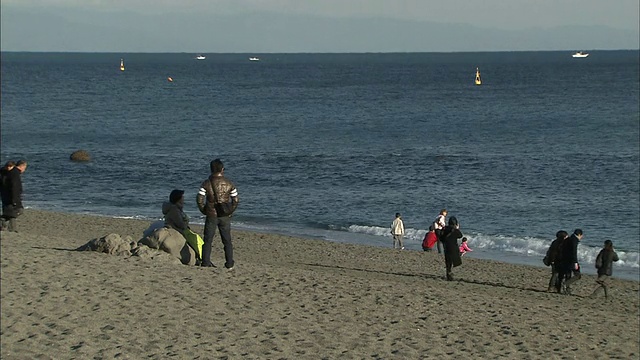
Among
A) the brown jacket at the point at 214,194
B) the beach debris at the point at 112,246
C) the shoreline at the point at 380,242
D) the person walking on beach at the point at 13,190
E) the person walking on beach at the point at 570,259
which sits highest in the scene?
the brown jacket at the point at 214,194

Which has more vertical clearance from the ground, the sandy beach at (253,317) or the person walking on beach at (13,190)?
the person walking on beach at (13,190)

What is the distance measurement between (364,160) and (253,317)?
3781 cm

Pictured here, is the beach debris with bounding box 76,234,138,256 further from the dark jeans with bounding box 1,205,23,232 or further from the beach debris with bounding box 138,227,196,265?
the dark jeans with bounding box 1,205,23,232

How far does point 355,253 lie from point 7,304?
13605 mm

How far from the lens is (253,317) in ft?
40.4

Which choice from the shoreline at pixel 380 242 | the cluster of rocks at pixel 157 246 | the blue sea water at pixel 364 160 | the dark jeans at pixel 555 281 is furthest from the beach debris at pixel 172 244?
the blue sea water at pixel 364 160

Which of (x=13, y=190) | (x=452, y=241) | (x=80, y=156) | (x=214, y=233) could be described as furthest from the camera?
(x=80, y=156)

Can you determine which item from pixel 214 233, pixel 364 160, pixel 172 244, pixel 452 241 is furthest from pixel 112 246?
pixel 364 160

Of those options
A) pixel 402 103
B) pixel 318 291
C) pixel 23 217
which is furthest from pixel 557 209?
pixel 402 103

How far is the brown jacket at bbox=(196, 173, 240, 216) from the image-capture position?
1388cm

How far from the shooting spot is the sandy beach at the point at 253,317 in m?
10.9

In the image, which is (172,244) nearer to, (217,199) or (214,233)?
(214,233)

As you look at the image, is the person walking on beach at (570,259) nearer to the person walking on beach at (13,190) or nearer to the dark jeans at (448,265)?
the dark jeans at (448,265)

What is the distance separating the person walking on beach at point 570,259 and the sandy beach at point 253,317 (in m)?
0.76
